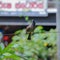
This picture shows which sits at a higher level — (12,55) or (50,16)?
(12,55)

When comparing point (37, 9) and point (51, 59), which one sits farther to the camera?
point (37, 9)

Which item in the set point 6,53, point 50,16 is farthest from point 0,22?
point 6,53

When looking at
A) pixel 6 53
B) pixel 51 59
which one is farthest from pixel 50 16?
pixel 6 53

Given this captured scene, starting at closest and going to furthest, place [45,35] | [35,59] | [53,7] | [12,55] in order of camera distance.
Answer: [12,55] < [35,59] < [45,35] < [53,7]

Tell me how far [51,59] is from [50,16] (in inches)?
94.7

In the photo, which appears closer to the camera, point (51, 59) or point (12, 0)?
point (51, 59)

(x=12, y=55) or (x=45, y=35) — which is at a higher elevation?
(x=12, y=55)

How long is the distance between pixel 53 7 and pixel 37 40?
101 inches

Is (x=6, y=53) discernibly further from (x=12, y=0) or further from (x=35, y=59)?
(x=12, y=0)

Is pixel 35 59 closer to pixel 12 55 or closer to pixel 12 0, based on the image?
pixel 12 55

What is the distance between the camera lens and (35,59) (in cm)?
353

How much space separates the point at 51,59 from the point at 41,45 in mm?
277

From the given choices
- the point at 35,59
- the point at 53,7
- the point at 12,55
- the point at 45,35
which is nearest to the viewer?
the point at 12,55

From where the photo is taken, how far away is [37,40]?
12.0ft
